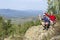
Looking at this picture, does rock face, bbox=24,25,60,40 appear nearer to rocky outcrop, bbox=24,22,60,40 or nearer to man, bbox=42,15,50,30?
rocky outcrop, bbox=24,22,60,40

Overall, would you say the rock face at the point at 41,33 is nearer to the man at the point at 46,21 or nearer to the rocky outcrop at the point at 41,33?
the rocky outcrop at the point at 41,33

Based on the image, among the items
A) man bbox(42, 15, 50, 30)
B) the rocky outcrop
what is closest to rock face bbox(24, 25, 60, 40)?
the rocky outcrop

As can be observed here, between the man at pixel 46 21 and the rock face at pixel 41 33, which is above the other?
the man at pixel 46 21

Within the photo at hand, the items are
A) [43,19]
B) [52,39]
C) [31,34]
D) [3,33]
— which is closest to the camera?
[52,39]

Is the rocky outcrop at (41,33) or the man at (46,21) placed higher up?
the man at (46,21)

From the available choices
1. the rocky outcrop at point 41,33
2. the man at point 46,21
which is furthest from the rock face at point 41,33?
the man at point 46,21

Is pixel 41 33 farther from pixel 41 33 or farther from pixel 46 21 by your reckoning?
pixel 46 21

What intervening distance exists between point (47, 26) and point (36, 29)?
122 cm

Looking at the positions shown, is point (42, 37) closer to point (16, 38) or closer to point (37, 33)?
point (37, 33)

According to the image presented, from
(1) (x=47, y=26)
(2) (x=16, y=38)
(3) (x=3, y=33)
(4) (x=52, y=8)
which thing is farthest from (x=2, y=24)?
(1) (x=47, y=26)

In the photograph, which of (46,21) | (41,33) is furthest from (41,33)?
(46,21)

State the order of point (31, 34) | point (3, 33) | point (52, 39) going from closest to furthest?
point (52, 39), point (31, 34), point (3, 33)

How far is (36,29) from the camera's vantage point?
43.7 feet

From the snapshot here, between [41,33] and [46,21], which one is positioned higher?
[46,21]
